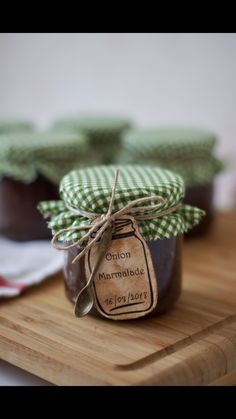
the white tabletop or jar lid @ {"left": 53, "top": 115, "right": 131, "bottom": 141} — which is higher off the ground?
jar lid @ {"left": 53, "top": 115, "right": 131, "bottom": 141}

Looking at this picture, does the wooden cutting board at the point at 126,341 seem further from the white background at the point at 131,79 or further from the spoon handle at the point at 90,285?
the white background at the point at 131,79

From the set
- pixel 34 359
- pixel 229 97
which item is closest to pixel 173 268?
pixel 34 359

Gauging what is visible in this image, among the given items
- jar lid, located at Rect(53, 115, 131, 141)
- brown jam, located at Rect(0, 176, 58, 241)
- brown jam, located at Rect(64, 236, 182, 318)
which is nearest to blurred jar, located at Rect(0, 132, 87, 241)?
brown jam, located at Rect(0, 176, 58, 241)

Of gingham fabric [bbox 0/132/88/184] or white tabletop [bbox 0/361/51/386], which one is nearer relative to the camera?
white tabletop [bbox 0/361/51/386]

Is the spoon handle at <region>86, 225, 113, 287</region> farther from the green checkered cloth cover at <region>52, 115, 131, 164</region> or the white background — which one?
the white background

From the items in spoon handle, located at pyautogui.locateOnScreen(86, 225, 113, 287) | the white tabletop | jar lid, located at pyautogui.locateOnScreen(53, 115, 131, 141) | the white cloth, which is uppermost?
jar lid, located at pyautogui.locateOnScreen(53, 115, 131, 141)

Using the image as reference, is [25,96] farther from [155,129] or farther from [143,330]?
[143,330]
